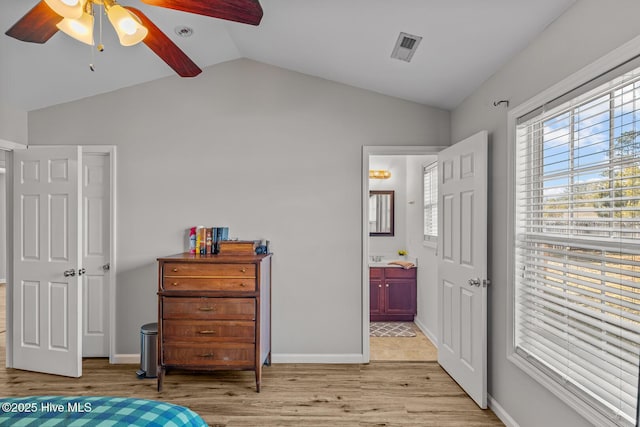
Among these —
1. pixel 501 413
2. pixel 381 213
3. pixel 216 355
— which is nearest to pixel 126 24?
pixel 216 355

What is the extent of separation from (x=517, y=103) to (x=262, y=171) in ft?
7.21

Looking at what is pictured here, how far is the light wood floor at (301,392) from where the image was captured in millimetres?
2740

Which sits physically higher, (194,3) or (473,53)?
(473,53)

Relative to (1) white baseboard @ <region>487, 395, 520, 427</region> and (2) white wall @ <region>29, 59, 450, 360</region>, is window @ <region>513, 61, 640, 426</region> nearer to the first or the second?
(1) white baseboard @ <region>487, 395, 520, 427</region>

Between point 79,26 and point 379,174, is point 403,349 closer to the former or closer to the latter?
point 379,174

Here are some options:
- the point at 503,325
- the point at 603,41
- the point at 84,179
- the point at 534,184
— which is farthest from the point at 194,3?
the point at 84,179

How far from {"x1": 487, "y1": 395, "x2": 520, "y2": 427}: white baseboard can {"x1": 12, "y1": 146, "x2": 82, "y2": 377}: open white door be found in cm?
333

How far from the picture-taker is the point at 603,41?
1738mm

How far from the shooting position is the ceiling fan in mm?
1557

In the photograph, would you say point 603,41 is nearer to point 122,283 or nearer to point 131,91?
point 131,91

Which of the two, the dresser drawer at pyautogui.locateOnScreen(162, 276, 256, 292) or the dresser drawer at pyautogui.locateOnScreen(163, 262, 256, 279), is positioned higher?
the dresser drawer at pyautogui.locateOnScreen(163, 262, 256, 279)

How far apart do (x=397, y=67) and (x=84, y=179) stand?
3.06m

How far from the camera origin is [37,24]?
1741 mm

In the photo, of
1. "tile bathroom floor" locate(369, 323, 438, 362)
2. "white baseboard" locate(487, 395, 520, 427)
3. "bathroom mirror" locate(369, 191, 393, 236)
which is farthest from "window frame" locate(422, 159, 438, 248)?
"white baseboard" locate(487, 395, 520, 427)
